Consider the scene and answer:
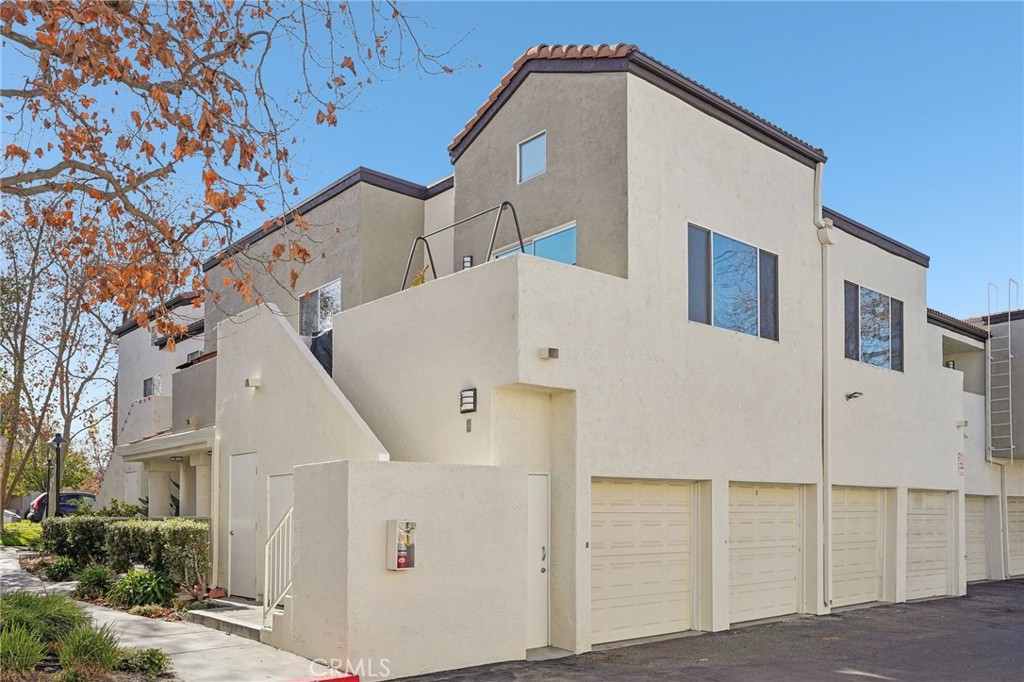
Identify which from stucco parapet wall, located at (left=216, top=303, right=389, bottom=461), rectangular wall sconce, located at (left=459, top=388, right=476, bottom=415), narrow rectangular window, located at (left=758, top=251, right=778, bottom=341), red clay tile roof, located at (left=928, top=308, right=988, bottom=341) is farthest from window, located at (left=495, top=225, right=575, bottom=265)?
red clay tile roof, located at (left=928, top=308, right=988, bottom=341)

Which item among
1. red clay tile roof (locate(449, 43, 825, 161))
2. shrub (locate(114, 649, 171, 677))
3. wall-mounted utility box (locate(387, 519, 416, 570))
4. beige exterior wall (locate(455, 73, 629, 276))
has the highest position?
red clay tile roof (locate(449, 43, 825, 161))

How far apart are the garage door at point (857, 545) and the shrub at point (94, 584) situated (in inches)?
473

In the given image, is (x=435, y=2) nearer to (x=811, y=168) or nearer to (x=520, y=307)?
(x=520, y=307)

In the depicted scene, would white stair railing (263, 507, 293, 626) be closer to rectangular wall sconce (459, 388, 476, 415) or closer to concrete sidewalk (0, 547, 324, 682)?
concrete sidewalk (0, 547, 324, 682)

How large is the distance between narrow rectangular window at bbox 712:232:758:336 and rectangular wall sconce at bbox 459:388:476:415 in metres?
4.48

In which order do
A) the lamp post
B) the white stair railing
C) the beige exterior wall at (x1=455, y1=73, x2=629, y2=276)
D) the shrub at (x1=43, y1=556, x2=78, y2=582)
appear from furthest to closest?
the lamp post → the shrub at (x1=43, y1=556, x2=78, y2=582) → the beige exterior wall at (x1=455, y1=73, x2=629, y2=276) → the white stair railing

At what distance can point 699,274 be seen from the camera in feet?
44.4

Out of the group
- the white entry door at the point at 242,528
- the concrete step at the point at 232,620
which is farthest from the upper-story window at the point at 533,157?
the concrete step at the point at 232,620

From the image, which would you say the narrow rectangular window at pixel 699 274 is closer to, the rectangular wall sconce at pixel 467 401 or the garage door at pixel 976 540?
the rectangular wall sconce at pixel 467 401

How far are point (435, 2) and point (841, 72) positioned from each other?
783 centimetres

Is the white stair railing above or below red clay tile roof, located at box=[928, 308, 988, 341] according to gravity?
below

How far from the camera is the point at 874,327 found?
698 inches

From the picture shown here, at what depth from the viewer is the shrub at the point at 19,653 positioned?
307 inches

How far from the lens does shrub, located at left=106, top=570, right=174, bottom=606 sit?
528 inches
